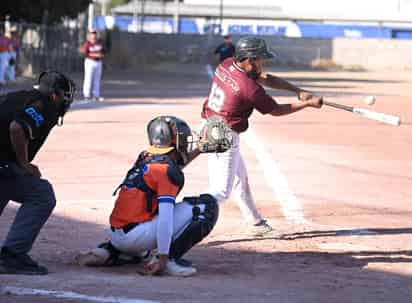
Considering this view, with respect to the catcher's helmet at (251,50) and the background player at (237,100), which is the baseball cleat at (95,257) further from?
the catcher's helmet at (251,50)

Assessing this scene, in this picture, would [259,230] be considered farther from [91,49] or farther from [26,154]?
[91,49]

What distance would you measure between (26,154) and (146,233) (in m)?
1.09

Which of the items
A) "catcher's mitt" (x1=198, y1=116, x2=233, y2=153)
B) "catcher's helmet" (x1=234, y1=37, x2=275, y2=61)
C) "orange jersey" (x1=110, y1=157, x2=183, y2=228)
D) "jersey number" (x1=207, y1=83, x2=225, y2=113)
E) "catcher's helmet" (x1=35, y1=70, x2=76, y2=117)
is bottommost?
"orange jersey" (x1=110, y1=157, x2=183, y2=228)

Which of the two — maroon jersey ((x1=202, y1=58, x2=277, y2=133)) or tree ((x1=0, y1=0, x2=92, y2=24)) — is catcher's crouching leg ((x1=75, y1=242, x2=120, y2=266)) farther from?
tree ((x1=0, y1=0, x2=92, y2=24))

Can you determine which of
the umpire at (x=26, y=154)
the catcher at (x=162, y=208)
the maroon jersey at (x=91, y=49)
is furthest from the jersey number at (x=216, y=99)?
the maroon jersey at (x=91, y=49)

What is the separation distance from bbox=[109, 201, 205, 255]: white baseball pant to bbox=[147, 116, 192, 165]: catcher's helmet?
46 centimetres

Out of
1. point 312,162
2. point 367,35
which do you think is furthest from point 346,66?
point 312,162

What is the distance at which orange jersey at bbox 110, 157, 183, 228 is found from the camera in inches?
289

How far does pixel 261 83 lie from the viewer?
30.6ft

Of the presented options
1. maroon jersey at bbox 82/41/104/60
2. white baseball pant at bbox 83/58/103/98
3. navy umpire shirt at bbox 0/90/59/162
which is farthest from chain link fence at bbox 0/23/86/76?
navy umpire shirt at bbox 0/90/59/162

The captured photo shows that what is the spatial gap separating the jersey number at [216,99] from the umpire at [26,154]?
188cm

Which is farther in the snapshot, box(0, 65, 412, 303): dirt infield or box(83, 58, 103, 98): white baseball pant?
box(83, 58, 103, 98): white baseball pant

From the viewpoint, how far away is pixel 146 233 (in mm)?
7465

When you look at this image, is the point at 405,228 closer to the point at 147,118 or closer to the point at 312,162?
the point at 312,162
